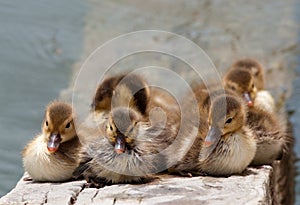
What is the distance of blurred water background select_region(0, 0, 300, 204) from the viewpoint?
23.2 ft

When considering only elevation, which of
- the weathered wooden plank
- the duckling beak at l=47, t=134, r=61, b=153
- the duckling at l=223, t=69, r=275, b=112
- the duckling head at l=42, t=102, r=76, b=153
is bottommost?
the weathered wooden plank

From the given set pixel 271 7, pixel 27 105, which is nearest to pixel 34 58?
pixel 27 105

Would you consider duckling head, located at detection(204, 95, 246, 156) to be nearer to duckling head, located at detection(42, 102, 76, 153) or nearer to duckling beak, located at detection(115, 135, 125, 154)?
duckling beak, located at detection(115, 135, 125, 154)

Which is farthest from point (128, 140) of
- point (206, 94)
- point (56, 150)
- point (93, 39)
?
point (93, 39)

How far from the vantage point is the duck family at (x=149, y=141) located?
13.1 ft

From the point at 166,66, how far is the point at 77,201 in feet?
13.0

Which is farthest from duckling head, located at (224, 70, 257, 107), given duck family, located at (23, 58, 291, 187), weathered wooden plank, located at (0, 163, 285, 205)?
weathered wooden plank, located at (0, 163, 285, 205)

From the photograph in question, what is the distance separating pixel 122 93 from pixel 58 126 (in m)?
0.59

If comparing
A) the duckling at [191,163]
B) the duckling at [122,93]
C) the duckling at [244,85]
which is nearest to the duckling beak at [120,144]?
the duckling at [191,163]

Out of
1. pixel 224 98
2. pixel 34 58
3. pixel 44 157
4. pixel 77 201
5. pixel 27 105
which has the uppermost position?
pixel 34 58

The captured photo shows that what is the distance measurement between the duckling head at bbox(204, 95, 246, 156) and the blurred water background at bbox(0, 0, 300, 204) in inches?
88.4

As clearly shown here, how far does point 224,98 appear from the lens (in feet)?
14.1

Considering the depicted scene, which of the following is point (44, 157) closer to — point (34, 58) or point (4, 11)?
point (34, 58)

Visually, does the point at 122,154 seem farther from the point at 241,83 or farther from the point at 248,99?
the point at 241,83
